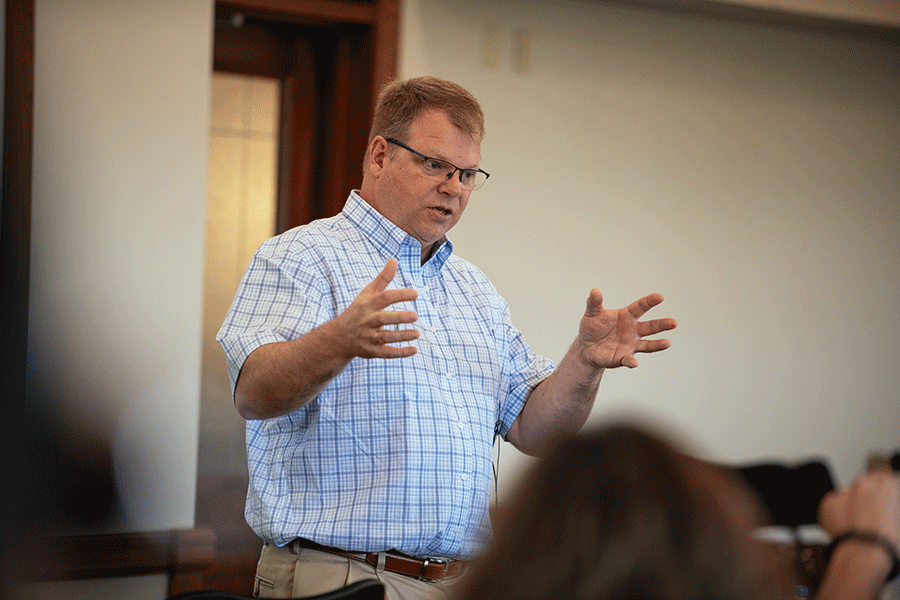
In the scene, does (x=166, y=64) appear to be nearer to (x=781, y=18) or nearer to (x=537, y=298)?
(x=537, y=298)

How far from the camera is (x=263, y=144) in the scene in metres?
3.54

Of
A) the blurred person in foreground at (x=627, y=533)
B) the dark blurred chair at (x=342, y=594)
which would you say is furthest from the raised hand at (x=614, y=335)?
the blurred person in foreground at (x=627, y=533)

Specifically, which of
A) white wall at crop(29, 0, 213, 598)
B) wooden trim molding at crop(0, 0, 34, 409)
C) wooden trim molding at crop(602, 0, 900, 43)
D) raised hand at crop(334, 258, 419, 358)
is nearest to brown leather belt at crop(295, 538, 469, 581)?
raised hand at crop(334, 258, 419, 358)

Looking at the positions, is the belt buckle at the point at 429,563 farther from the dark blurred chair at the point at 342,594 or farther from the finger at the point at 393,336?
the finger at the point at 393,336

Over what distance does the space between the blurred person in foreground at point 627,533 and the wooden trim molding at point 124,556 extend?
7.54ft

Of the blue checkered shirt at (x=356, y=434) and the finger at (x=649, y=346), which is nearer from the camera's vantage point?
the blue checkered shirt at (x=356, y=434)

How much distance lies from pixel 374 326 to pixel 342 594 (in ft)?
1.33

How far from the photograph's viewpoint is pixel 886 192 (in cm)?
381

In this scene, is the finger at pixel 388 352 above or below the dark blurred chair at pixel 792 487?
above

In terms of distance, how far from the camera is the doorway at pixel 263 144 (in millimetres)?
2979

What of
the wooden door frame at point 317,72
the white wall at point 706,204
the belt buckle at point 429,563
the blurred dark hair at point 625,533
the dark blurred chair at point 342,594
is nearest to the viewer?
the blurred dark hair at point 625,533

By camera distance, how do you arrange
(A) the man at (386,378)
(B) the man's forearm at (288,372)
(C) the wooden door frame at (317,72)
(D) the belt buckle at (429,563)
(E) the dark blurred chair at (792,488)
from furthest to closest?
(C) the wooden door frame at (317,72) < (E) the dark blurred chair at (792,488) < (D) the belt buckle at (429,563) < (A) the man at (386,378) < (B) the man's forearm at (288,372)

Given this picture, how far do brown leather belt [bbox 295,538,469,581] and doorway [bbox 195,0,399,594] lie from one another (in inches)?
57.9

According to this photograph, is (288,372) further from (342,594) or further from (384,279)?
(342,594)
